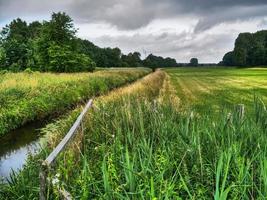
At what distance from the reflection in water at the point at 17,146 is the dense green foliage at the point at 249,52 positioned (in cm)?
11944

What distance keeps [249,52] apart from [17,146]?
135 metres

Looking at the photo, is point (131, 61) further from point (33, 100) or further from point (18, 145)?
point (18, 145)

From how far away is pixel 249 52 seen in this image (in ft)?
472

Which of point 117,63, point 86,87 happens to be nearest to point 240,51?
point 117,63

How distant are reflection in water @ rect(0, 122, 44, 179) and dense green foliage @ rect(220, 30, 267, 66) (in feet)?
392

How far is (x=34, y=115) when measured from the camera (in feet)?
66.3

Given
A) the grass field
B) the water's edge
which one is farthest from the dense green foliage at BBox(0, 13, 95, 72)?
the grass field

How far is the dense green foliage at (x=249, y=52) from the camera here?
436 feet

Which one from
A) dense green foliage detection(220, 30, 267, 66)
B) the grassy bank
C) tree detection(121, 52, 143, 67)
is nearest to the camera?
the grassy bank

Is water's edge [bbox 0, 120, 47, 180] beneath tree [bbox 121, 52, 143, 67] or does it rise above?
above

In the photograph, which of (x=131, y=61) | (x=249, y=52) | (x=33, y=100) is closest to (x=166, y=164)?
(x=33, y=100)

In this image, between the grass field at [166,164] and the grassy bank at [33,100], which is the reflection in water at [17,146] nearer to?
the grassy bank at [33,100]

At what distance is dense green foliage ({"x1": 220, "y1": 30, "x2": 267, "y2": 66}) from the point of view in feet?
436

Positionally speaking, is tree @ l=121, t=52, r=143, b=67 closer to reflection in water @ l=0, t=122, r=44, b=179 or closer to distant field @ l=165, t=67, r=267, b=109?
distant field @ l=165, t=67, r=267, b=109
